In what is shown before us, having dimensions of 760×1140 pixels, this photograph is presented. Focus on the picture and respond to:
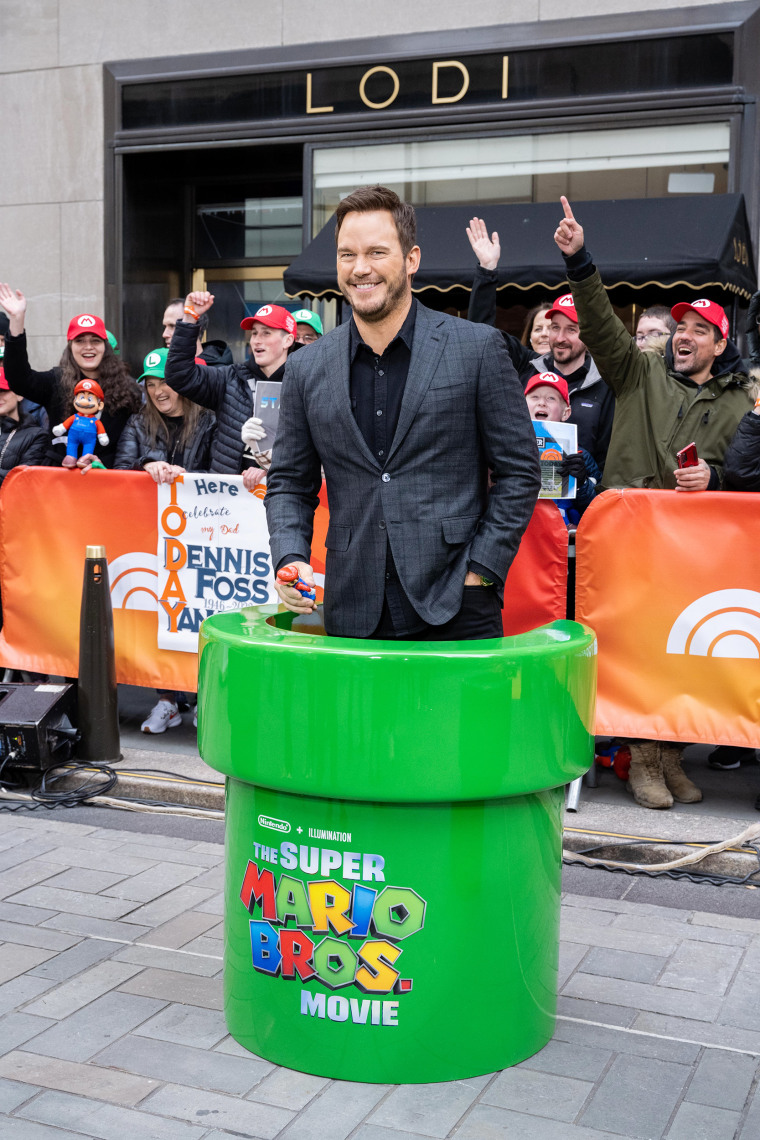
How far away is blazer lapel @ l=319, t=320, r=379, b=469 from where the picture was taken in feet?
11.3

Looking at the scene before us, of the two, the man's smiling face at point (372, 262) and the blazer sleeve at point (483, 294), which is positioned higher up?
the blazer sleeve at point (483, 294)

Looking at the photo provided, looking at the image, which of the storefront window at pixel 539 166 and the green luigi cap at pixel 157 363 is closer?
the green luigi cap at pixel 157 363

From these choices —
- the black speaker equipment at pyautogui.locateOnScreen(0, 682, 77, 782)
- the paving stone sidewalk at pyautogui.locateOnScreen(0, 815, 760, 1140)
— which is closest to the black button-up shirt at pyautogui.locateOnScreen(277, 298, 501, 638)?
the paving stone sidewalk at pyautogui.locateOnScreen(0, 815, 760, 1140)

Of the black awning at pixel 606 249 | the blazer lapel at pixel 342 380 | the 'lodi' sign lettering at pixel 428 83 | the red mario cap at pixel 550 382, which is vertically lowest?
the blazer lapel at pixel 342 380

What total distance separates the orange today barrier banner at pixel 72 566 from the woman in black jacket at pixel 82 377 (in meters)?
0.38

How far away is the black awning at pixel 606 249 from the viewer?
900 cm

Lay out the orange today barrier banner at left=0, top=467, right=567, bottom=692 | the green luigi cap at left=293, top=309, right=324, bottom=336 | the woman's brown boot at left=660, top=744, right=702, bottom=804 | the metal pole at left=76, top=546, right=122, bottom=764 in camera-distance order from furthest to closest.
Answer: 1. the green luigi cap at left=293, top=309, right=324, bottom=336
2. the orange today barrier banner at left=0, top=467, right=567, bottom=692
3. the metal pole at left=76, top=546, right=122, bottom=764
4. the woman's brown boot at left=660, top=744, right=702, bottom=804

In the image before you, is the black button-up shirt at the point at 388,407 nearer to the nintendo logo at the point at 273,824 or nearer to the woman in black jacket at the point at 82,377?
the nintendo logo at the point at 273,824

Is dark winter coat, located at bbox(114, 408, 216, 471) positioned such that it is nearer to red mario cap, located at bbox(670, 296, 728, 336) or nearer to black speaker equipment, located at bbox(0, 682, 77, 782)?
black speaker equipment, located at bbox(0, 682, 77, 782)

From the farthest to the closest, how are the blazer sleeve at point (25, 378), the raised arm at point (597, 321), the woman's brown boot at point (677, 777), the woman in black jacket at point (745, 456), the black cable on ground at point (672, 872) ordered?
the blazer sleeve at point (25, 378) → the woman's brown boot at point (677, 777) → the woman in black jacket at point (745, 456) → the raised arm at point (597, 321) → the black cable on ground at point (672, 872)

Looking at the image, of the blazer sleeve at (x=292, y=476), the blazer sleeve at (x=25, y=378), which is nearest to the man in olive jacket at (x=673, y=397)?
the blazer sleeve at (x=292, y=476)

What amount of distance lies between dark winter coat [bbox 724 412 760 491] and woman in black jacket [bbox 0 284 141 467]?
3.42m

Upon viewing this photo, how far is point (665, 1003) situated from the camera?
3.63 m

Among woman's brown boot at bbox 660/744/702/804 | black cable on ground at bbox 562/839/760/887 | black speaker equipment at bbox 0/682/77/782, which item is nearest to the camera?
black cable on ground at bbox 562/839/760/887
